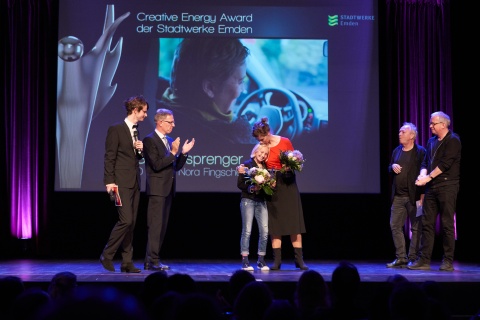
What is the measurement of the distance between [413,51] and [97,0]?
4.26 m

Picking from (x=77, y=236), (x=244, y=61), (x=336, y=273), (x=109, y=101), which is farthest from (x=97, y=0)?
(x=336, y=273)

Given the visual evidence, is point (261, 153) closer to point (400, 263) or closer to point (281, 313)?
point (400, 263)

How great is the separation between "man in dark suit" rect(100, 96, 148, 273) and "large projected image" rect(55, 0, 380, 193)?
6.65 feet

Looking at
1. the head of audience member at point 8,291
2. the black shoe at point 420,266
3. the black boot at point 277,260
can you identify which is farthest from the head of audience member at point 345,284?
the black shoe at point 420,266

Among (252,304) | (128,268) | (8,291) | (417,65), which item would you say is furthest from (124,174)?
(417,65)

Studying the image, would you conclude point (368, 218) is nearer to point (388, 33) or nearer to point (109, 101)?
point (388, 33)

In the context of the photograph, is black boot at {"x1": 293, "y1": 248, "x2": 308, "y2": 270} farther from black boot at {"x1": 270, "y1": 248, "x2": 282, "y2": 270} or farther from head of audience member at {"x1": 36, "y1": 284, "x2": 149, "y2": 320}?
head of audience member at {"x1": 36, "y1": 284, "x2": 149, "y2": 320}

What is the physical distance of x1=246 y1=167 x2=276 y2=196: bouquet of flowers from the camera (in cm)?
603

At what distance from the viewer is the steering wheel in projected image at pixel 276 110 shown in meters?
8.09

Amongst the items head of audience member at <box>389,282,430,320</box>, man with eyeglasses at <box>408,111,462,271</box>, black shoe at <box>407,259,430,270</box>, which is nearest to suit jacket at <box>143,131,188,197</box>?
→ man with eyeglasses at <box>408,111,462,271</box>

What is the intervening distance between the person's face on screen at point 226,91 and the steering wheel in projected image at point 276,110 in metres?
0.14

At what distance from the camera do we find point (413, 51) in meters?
8.54

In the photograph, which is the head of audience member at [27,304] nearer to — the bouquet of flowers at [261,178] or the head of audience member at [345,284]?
the head of audience member at [345,284]

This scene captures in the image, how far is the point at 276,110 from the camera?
26.6 feet
